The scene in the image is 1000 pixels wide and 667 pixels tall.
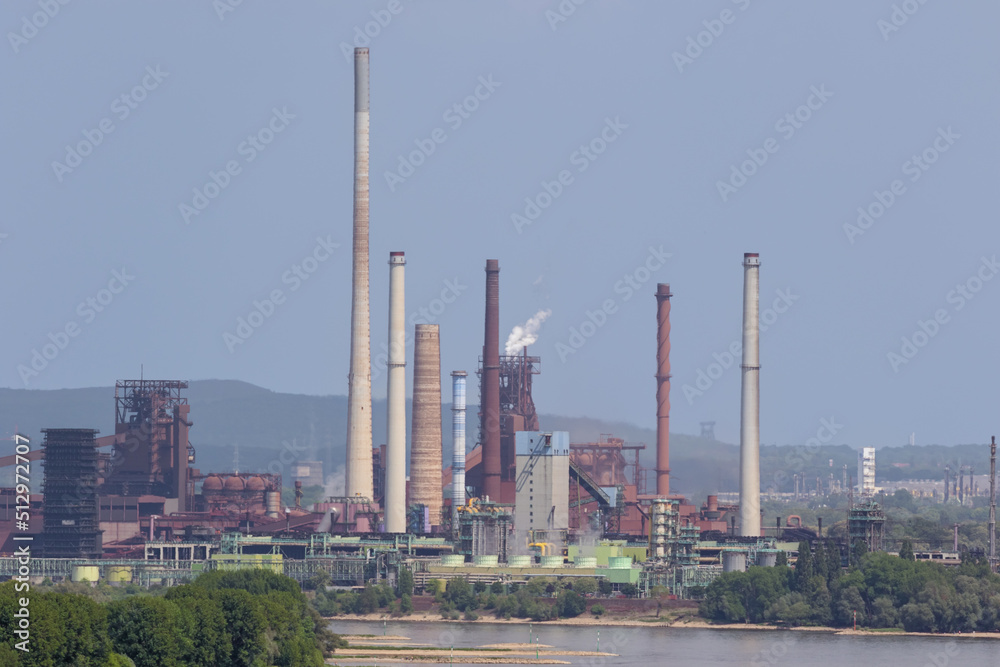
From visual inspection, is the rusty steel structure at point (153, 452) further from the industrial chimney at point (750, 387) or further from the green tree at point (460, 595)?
the industrial chimney at point (750, 387)

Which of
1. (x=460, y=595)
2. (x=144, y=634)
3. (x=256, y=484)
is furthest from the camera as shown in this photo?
(x=256, y=484)

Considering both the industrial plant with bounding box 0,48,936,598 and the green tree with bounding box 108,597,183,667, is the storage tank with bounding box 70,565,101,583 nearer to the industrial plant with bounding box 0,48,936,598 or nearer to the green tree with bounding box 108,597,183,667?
the industrial plant with bounding box 0,48,936,598

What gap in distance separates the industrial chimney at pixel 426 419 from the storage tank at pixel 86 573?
93.2 feet

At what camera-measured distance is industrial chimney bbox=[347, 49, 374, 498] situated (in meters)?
162

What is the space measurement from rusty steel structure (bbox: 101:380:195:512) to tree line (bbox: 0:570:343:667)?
80228 mm

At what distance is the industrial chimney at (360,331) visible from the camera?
531ft

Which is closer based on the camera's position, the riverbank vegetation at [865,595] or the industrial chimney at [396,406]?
Result: the riverbank vegetation at [865,595]

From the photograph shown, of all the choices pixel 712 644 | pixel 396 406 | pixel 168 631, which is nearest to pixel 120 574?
pixel 396 406

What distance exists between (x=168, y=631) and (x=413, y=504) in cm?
9413

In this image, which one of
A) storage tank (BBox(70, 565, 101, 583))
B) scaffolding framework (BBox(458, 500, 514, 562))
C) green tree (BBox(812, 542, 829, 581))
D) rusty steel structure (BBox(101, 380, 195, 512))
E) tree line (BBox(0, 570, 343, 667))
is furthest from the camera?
rusty steel structure (BBox(101, 380, 195, 512))

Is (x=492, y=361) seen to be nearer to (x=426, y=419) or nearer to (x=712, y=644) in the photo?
(x=426, y=419)

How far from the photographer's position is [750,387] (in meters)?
160

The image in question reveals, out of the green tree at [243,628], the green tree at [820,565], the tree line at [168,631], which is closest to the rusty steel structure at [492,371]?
the green tree at [820,565]

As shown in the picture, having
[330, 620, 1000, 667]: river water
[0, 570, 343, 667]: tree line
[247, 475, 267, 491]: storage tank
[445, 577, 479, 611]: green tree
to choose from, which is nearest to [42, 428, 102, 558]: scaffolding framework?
[247, 475, 267, 491]: storage tank
